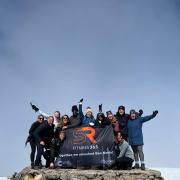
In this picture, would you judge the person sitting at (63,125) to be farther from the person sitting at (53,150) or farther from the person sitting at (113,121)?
the person sitting at (113,121)

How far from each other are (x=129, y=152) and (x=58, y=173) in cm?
267

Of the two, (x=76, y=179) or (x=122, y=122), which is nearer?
(x=76, y=179)

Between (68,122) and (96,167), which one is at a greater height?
(68,122)

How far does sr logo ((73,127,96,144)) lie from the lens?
13.9 metres

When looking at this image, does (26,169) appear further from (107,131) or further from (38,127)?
(107,131)

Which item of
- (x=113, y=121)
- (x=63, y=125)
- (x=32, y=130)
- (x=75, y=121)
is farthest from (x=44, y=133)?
(x=113, y=121)

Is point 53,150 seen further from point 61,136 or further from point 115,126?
point 115,126

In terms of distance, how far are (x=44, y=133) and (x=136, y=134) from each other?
3.46 metres

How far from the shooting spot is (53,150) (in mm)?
13875

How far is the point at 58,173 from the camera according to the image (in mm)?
13305

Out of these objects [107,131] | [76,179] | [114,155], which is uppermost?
[107,131]

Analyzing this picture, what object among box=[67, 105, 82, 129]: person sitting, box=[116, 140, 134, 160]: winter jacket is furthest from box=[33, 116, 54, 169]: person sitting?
box=[116, 140, 134, 160]: winter jacket

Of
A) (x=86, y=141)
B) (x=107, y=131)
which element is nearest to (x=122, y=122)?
(x=107, y=131)

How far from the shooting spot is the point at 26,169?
551 inches
